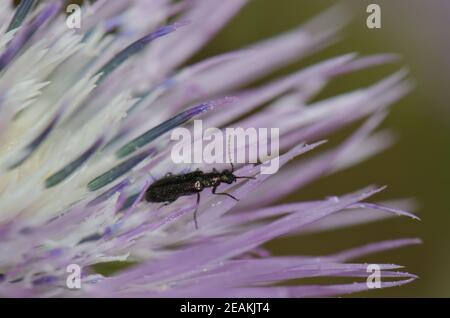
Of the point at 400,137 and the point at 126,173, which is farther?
the point at 400,137

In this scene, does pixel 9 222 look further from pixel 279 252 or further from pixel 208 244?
pixel 279 252

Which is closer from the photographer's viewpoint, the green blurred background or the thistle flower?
the thistle flower

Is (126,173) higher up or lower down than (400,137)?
lower down

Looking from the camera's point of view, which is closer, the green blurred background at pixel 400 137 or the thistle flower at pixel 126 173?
the thistle flower at pixel 126 173
